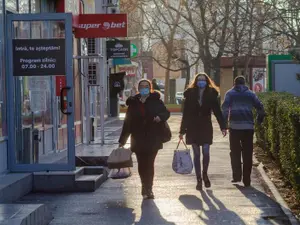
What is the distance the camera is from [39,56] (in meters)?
12.2

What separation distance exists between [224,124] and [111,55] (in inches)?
560

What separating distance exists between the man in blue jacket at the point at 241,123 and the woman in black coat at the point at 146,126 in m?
1.78

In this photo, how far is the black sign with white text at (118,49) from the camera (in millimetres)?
25844

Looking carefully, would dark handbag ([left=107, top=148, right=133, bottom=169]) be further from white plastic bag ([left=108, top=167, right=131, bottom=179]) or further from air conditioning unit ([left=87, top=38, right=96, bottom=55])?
air conditioning unit ([left=87, top=38, right=96, bottom=55])

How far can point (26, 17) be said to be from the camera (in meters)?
12.2

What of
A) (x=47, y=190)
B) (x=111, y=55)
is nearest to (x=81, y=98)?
(x=111, y=55)

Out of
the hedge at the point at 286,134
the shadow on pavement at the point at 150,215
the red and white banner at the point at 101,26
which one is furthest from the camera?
the red and white banner at the point at 101,26

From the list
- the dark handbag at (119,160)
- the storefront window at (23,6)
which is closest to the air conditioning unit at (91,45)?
the storefront window at (23,6)

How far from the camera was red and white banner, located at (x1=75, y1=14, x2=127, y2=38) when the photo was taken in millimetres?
15844

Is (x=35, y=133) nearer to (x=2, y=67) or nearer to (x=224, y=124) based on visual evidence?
(x=2, y=67)

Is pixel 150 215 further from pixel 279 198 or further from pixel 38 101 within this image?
pixel 38 101

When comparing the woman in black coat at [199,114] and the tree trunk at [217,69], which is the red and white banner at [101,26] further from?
the tree trunk at [217,69]

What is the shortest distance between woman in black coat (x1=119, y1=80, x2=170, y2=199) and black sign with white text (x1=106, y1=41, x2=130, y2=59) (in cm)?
1489

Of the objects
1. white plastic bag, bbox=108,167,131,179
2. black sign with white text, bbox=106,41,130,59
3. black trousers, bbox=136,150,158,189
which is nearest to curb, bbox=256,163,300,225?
black trousers, bbox=136,150,158,189
